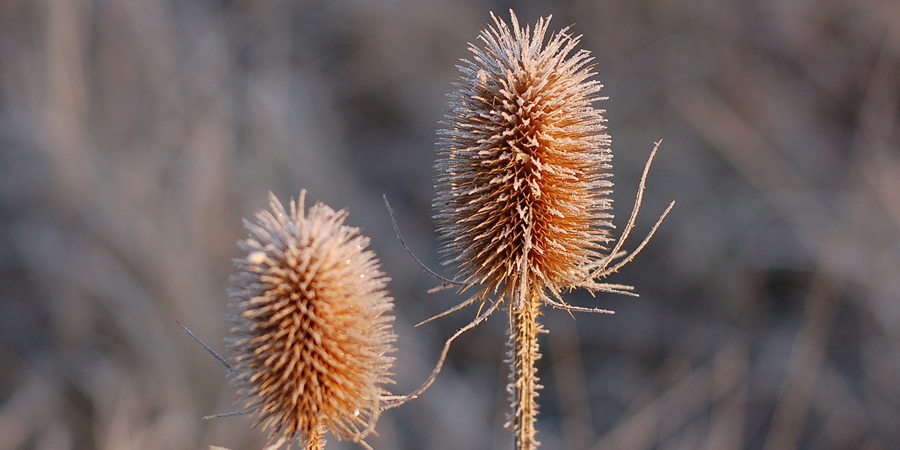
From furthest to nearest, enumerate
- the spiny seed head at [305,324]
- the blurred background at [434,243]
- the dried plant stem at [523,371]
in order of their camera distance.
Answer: the blurred background at [434,243], the dried plant stem at [523,371], the spiny seed head at [305,324]

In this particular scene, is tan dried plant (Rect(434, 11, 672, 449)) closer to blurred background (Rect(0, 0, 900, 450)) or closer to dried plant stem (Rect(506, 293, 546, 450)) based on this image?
dried plant stem (Rect(506, 293, 546, 450))

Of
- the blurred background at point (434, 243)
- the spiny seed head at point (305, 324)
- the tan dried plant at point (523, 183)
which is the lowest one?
the spiny seed head at point (305, 324)

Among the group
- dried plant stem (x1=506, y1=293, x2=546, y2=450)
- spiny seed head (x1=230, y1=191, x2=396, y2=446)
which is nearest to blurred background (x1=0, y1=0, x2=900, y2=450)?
dried plant stem (x1=506, y1=293, x2=546, y2=450)

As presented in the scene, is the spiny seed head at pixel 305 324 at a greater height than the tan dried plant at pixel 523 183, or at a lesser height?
lesser

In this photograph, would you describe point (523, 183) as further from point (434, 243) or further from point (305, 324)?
point (434, 243)

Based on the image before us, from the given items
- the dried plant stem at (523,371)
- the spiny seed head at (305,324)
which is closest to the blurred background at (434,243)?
the dried plant stem at (523,371)

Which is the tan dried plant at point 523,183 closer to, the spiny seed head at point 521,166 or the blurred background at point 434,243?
the spiny seed head at point 521,166
